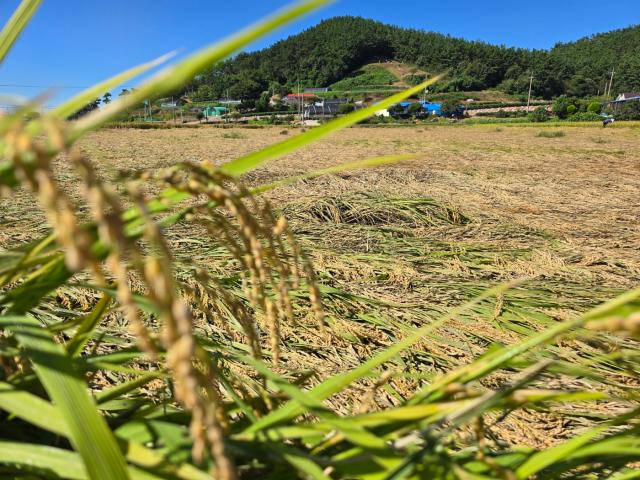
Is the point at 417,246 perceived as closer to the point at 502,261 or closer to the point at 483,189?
the point at 502,261

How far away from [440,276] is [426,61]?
155m

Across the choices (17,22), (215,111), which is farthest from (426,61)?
(17,22)

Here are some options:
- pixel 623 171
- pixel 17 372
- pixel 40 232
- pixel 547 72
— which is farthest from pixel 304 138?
pixel 547 72

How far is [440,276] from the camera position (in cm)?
375

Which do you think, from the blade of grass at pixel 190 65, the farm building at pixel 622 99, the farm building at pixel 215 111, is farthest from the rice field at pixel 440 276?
the farm building at pixel 622 99

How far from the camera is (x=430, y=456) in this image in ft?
2.22

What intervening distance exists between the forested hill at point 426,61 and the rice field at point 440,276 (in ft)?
320

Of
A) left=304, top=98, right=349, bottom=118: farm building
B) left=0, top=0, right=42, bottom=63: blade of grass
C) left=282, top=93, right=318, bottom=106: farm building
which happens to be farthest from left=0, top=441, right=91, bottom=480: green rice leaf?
left=282, top=93, right=318, bottom=106: farm building

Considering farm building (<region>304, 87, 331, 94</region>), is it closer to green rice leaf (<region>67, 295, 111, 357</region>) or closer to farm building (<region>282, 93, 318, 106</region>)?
farm building (<region>282, 93, 318, 106</region>)

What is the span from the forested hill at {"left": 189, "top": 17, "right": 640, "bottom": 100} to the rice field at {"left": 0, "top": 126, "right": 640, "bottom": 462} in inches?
3836

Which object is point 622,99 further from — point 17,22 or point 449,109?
point 17,22

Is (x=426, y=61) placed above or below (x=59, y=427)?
above

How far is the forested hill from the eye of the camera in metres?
106

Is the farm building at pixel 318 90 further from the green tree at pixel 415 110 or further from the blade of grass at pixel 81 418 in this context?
the blade of grass at pixel 81 418
